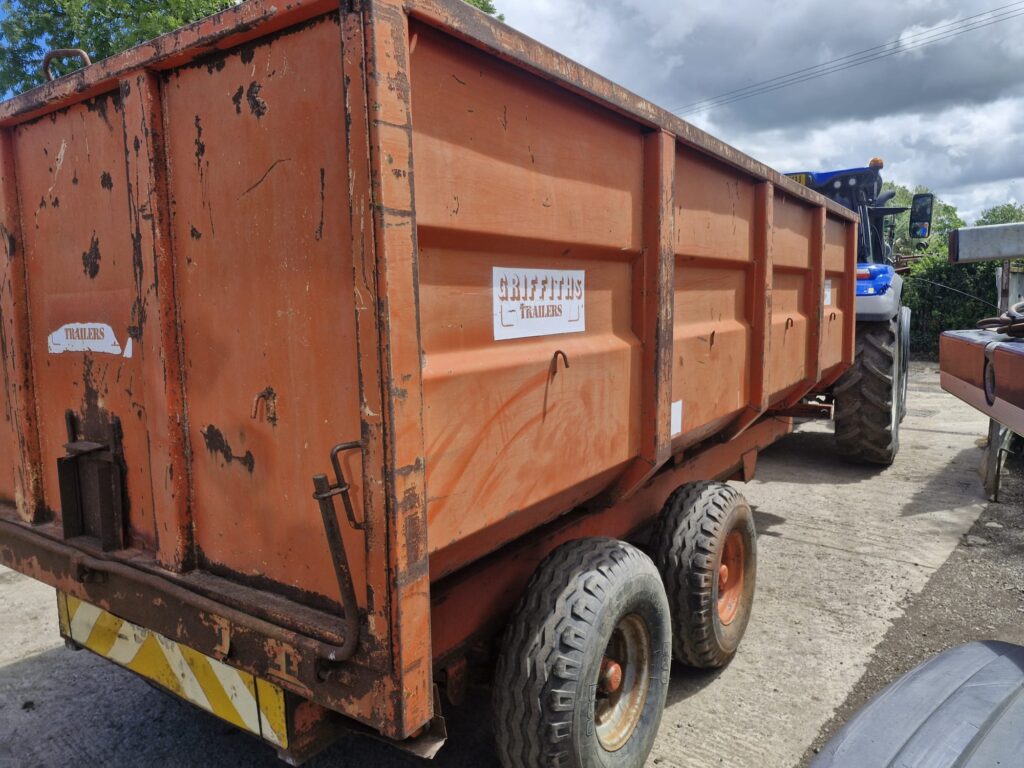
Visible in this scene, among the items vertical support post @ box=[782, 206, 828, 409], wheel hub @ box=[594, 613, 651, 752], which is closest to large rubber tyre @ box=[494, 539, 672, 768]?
wheel hub @ box=[594, 613, 651, 752]

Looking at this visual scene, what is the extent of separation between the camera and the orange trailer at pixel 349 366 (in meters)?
1.49

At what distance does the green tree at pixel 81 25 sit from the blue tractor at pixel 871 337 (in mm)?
9136

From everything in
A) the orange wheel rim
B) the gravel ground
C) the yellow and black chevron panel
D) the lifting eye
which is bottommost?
the gravel ground

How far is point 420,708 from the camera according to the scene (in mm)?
1557

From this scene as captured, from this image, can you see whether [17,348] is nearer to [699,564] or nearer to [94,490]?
[94,490]

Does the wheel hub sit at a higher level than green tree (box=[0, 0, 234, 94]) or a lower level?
lower

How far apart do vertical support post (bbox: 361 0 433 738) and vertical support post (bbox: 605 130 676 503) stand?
114cm

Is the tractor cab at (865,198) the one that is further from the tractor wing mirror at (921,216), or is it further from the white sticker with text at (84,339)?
the white sticker with text at (84,339)

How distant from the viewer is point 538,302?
1.94 metres

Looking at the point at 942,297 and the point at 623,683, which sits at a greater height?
the point at 942,297

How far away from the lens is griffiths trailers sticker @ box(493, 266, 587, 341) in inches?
71.2

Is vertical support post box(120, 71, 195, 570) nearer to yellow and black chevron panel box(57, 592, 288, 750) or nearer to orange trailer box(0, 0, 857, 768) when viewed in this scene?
orange trailer box(0, 0, 857, 768)

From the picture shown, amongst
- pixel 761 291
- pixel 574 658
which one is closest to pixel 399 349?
pixel 574 658

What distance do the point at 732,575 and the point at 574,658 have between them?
1.64 meters
